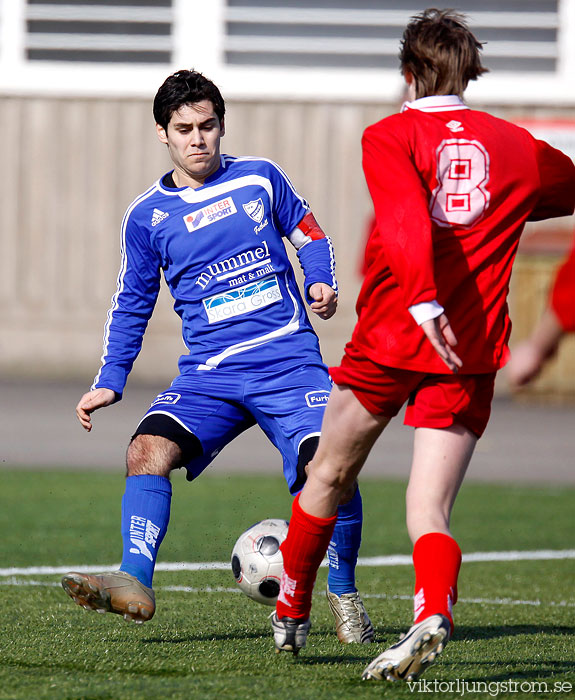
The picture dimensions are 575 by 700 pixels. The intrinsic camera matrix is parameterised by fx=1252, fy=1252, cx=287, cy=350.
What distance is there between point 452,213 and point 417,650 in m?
1.23

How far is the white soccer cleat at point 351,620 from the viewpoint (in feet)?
15.3

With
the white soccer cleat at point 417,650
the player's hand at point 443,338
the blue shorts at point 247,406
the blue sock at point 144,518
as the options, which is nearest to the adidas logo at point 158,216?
the blue shorts at point 247,406

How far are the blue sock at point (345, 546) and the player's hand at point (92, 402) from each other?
3.23ft

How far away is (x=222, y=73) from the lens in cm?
1683

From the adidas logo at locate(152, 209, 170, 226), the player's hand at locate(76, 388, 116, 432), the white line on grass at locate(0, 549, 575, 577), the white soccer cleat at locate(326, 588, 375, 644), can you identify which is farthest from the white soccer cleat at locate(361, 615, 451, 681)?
the white line on grass at locate(0, 549, 575, 577)

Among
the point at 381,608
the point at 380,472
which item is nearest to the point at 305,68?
the point at 380,472

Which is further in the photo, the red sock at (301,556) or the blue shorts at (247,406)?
the blue shorts at (247,406)

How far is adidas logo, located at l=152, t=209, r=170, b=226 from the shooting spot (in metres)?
4.87

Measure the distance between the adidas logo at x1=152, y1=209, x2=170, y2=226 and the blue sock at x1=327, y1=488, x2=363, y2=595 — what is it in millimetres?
1294

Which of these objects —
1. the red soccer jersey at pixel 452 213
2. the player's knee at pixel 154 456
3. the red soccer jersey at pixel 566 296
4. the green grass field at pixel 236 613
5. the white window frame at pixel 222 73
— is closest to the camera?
the red soccer jersey at pixel 566 296

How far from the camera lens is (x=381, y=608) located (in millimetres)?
5492

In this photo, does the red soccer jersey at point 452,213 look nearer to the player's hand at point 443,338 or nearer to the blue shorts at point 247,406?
the player's hand at point 443,338

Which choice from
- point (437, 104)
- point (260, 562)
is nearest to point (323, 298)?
point (260, 562)

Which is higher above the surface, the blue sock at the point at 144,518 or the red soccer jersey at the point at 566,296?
the red soccer jersey at the point at 566,296
